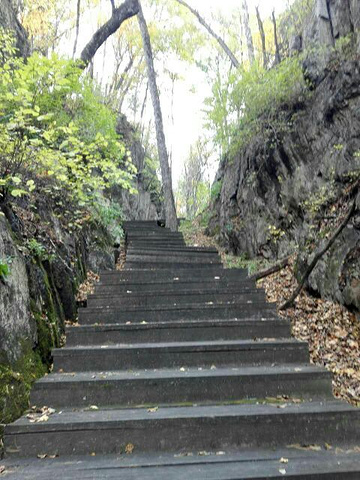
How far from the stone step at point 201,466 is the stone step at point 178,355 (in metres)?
1.17

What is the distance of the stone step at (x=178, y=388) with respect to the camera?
3.12 meters

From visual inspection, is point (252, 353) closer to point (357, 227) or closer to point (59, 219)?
point (357, 227)

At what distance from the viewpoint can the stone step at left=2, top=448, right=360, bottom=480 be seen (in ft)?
7.32

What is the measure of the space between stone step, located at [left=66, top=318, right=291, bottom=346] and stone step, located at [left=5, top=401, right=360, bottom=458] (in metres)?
1.34

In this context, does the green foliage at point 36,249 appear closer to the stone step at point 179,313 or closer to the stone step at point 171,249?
the stone step at point 179,313

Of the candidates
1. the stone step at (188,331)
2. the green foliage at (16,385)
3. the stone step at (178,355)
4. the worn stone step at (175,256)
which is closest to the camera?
the green foliage at (16,385)

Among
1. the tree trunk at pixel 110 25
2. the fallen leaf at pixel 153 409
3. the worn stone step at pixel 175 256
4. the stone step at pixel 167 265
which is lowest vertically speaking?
the fallen leaf at pixel 153 409

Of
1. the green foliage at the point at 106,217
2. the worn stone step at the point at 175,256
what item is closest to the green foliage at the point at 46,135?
the green foliage at the point at 106,217

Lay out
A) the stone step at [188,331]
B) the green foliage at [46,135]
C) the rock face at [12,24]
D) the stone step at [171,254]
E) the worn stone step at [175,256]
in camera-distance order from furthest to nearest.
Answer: the rock face at [12,24]
the stone step at [171,254]
the worn stone step at [175,256]
the stone step at [188,331]
the green foliage at [46,135]

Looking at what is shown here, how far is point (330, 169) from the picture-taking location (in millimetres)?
6930

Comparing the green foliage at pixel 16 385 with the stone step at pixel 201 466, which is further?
the green foliage at pixel 16 385

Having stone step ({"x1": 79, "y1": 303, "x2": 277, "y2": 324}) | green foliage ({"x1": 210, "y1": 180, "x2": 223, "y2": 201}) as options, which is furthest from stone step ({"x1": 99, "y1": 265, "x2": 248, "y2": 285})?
green foliage ({"x1": 210, "y1": 180, "x2": 223, "y2": 201})

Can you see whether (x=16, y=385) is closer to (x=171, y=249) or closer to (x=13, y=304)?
(x=13, y=304)

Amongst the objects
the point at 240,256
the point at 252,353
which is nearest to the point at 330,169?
the point at 240,256
